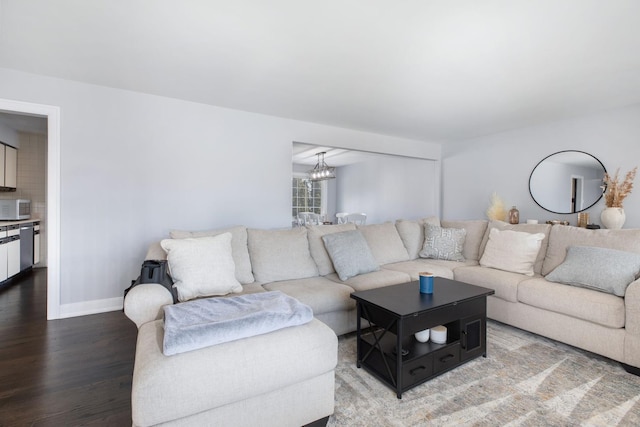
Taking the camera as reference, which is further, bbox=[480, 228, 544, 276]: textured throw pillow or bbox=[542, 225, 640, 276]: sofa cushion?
bbox=[480, 228, 544, 276]: textured throw pillow

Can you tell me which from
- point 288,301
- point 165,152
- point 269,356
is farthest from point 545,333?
point 165,152

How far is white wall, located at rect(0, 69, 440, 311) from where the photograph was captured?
2990mm

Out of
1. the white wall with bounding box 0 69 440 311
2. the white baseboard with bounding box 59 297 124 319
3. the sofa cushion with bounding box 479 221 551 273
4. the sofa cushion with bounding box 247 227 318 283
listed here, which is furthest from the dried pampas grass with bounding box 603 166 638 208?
the white baseboard with bounding box 59 297 124 319

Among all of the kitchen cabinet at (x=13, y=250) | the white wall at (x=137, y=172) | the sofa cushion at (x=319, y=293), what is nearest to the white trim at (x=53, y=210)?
the white wall at (x=137, y=172)

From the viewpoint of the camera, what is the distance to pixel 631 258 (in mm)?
2264

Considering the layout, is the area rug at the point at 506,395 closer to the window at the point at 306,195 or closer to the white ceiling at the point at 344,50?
the white ceiling at the point at 344,50

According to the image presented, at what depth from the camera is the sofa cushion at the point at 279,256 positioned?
2688 mm

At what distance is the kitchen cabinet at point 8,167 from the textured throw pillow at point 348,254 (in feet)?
17.0

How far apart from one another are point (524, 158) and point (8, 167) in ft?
26.2

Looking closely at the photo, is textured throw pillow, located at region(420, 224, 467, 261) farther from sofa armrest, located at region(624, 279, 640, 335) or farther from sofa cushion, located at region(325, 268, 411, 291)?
sofa armrest, located at region(624, 279, 640, 335)

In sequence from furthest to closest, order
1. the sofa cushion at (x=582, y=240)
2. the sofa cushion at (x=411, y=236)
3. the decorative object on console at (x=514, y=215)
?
1. the decorative object on console at (x=514, y=215)
2. the sofa cushion at (x=411, y=236)
3. the sofa cushion at (x=582, y=240)

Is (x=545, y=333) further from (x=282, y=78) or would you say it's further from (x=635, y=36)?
(x=282, y=78)

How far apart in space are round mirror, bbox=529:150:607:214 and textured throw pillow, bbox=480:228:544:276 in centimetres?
164

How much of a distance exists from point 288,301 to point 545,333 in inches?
87.1
